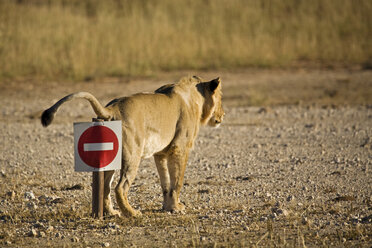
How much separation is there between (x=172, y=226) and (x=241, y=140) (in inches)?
184

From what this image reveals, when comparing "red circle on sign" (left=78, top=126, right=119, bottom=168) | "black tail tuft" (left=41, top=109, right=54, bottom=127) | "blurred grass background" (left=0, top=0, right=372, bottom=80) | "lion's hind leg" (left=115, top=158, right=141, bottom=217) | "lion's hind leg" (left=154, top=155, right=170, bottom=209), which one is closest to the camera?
"black tail tuft" (left=41, top=109, right=54, bottom=127)

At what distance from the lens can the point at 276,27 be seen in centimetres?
2081

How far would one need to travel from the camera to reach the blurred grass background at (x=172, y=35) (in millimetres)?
17891

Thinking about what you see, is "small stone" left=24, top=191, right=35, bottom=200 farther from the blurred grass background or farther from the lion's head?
the blurred grass background

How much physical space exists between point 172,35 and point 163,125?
1379 centimetres

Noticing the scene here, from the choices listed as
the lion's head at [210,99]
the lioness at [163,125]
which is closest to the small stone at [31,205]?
the lioness at [163,125]

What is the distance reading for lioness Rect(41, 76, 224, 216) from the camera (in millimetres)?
5637

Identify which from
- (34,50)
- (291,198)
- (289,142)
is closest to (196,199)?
(291,198)

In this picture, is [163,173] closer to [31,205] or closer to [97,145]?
[97,145]

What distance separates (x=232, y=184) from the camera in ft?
24.3

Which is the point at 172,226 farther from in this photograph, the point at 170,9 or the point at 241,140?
the point at 170,9

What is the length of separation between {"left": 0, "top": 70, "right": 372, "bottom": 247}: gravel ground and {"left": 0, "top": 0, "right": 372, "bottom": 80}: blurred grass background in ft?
12.0

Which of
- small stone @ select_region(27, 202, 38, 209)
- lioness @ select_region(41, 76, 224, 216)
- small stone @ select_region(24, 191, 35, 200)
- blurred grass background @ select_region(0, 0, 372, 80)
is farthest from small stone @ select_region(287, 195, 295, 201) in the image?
blurred grass background @ select_region(0, 0, 372, 80)

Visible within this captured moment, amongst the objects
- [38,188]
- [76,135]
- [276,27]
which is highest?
[276,27]
